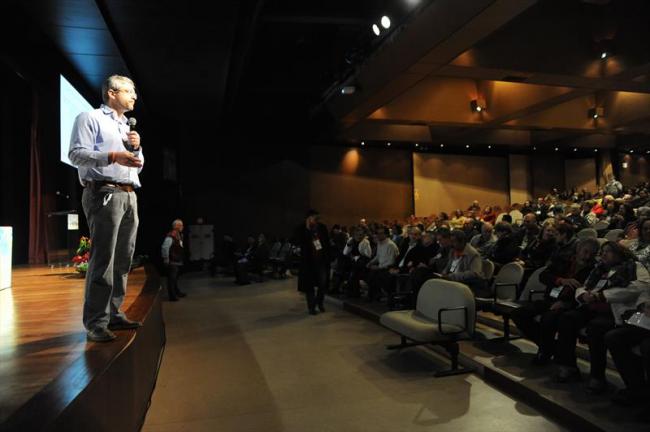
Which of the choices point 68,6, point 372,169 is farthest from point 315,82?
point 68,6

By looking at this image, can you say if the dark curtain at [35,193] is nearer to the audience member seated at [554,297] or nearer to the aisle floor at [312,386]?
the aisle floor at [312,386]

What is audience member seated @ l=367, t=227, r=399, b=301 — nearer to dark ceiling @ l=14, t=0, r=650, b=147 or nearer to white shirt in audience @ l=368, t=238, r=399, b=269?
white shirt in audience @ l=368, t=238, r=399, b=269

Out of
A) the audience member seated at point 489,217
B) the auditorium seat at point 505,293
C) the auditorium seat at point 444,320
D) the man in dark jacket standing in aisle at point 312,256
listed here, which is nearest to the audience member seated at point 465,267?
the auditorium seat at point 505,293

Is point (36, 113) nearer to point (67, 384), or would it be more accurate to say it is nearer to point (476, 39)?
point (476, 39)

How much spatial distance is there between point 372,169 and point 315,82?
386cm

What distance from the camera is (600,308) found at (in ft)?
10.1

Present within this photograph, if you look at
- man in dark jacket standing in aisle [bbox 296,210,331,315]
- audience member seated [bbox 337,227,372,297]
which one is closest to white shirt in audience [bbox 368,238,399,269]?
audience member seated [bbox 337,227,372,297]

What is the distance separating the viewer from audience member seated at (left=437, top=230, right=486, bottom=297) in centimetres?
469

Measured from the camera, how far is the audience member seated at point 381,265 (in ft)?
21.6

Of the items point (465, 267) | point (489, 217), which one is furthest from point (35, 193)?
point (489, 217)

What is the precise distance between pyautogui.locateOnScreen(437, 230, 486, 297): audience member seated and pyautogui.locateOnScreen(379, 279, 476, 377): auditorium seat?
0.72m

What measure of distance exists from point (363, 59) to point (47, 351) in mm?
8030

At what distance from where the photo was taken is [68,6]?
520cm

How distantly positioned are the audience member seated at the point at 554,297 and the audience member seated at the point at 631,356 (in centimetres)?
60
